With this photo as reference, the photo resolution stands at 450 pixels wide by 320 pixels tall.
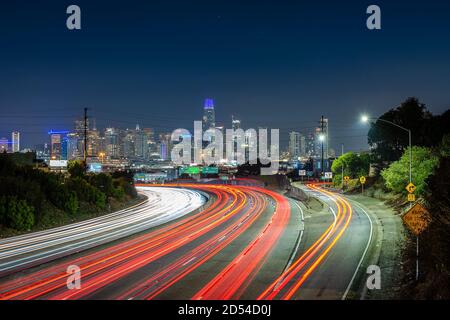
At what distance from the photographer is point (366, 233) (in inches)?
1025

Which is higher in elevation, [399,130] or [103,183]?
[399,130]

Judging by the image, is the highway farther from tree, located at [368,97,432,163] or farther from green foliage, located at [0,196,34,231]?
tree, located at [368,97,432,163]

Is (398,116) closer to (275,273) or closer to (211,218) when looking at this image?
(211,218)

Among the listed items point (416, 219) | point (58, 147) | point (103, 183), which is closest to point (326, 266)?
point (416, 219)

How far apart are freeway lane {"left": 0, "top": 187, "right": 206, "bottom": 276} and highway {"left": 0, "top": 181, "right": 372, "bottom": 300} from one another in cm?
29

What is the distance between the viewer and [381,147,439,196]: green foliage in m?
35.6

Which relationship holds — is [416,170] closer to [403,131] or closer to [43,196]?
[403,131]

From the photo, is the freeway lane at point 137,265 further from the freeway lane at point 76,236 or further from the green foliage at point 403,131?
the green foliage at point 403,131

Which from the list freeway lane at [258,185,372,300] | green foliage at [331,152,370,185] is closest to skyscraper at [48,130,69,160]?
green foliage at [331,152,370,185]

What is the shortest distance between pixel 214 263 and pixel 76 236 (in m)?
11.1

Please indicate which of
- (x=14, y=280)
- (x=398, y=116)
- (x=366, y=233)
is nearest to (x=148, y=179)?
(x=398, y=116)

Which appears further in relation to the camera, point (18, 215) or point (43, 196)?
point (43, 196)

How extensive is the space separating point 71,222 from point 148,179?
6687 centimetres

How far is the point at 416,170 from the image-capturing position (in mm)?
36594
